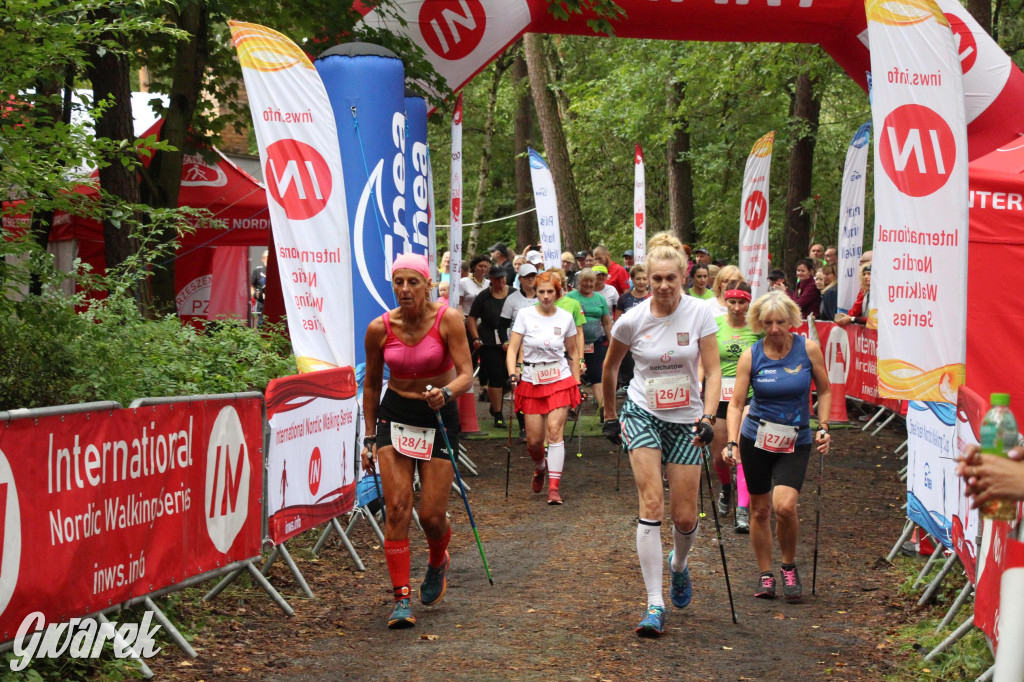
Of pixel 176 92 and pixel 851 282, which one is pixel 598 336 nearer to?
pixel 851 282

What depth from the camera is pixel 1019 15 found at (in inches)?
827

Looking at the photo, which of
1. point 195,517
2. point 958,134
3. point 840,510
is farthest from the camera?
point 840,510

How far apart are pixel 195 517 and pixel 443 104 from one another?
836 centimetres

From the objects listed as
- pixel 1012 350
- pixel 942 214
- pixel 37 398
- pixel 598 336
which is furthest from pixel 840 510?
pixel 37 398

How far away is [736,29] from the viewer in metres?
13.0

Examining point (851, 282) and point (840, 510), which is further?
point (851, 282)

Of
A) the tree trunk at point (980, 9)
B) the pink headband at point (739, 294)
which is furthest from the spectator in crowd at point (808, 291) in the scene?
the pink headband at point (739, 294)

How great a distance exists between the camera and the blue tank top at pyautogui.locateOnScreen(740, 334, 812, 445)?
763cm

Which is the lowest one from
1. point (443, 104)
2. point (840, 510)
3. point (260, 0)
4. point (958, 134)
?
point (840, 510)

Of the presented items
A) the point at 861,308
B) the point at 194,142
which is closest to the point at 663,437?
the point at 861,308

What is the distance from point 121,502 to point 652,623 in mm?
2995

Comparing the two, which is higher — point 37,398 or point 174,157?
point 174,157

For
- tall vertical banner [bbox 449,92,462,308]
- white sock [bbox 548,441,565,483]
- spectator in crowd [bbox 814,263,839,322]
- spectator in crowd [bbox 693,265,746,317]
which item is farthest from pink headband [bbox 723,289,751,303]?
spectator in crowd [bbox 814,263,839,322]

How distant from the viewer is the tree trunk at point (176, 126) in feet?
42.4
